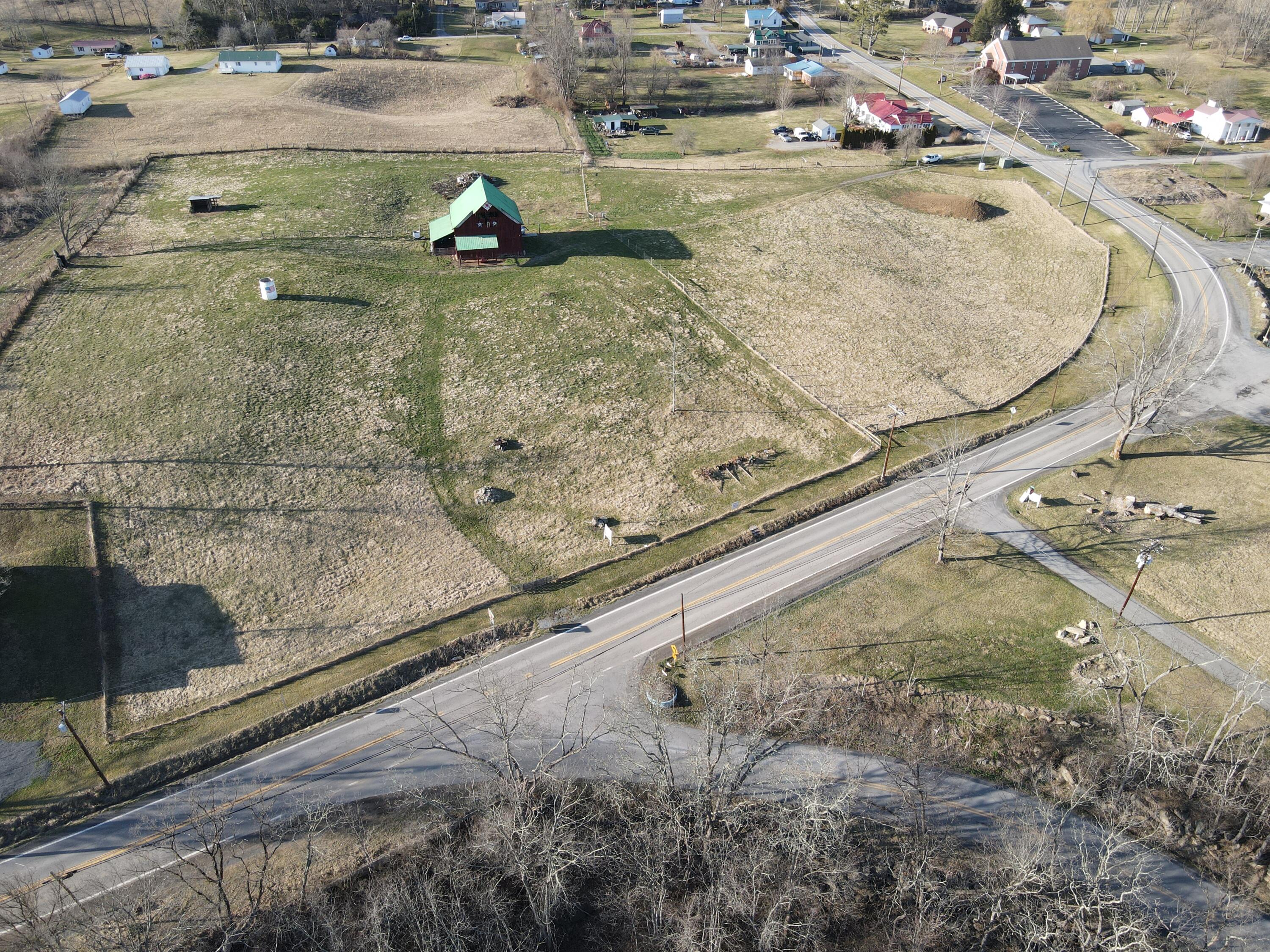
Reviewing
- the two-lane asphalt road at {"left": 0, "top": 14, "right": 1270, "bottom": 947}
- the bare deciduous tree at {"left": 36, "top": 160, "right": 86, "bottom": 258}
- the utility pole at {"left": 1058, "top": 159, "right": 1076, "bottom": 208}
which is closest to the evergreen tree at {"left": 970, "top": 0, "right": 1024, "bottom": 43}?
the utility pole at {"left": 1058, "top": 159, "right": 1076, "bottom": 208}

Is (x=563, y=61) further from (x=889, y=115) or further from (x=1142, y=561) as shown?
(x=1142, y=561)

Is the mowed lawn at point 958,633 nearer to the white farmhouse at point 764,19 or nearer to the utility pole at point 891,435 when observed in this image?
the utility pole at point 891,435

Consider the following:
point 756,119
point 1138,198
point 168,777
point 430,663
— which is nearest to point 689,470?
point 430,663

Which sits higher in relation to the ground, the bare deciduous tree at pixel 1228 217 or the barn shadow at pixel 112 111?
the barn shadow at pixel 112 111

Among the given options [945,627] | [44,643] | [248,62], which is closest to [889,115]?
[945,627]

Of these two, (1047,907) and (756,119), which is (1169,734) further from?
(756,119)

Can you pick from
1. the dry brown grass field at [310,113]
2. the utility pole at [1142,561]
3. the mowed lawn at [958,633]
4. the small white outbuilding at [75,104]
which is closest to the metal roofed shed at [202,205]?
the dry brown grass field at [310,113]

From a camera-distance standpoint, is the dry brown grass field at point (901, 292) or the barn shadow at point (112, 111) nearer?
the dry brown grass field at point (901, 292)
